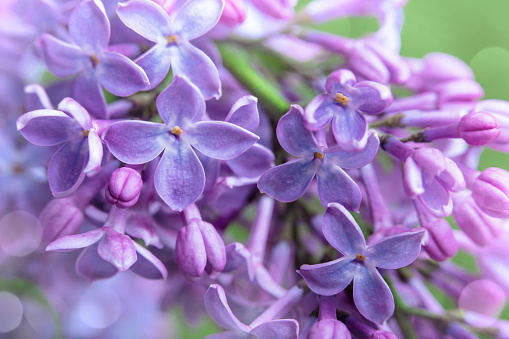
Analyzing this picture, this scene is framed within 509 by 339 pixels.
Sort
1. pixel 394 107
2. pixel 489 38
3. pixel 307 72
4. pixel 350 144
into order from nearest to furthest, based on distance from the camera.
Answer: pixel 350 144 < pixel 394 107 < pixel 307 72 < pixel 489 38

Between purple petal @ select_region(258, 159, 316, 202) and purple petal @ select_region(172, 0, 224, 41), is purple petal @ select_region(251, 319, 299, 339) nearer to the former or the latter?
purple petal @ select_region(258, 159, 316, 202)

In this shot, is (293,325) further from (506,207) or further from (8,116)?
(8,116)

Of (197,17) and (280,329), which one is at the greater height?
(197,17)

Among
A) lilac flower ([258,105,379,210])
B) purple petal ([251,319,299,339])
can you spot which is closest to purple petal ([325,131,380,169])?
lilac flower ([258,105,379,210])

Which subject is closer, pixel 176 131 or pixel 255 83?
pixel 176 131

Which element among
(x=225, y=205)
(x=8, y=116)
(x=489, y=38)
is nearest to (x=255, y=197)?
(x=225, y=205)

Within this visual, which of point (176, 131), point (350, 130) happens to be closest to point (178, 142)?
point (176, 131)

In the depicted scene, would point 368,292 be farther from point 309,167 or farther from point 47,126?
point 47,126

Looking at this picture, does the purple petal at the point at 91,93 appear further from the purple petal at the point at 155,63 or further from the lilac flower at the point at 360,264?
the lilac flower at the point at 360,264
